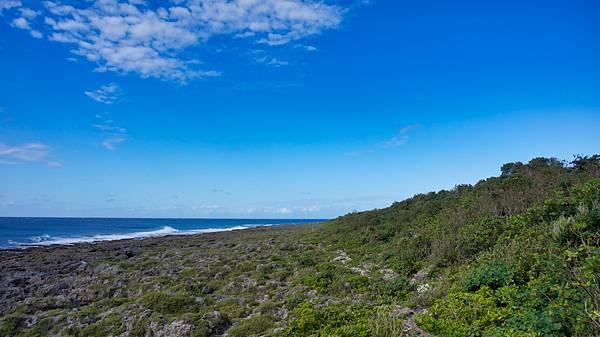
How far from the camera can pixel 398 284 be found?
33.9ft

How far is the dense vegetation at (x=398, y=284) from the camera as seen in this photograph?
6.36 meters

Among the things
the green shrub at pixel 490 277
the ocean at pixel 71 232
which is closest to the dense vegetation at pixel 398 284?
the green shrub at pixel 490 277

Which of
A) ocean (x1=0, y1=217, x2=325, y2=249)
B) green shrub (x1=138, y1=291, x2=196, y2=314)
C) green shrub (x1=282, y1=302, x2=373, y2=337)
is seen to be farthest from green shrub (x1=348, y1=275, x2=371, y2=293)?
ocean (x1=0, y1=217, x2=325, y2=249)

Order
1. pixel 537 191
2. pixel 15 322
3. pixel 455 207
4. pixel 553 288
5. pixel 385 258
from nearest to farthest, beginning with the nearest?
pixel 553 288, pixel 15 322, pixel 537 191, pixel 385 258, pixel 455 207

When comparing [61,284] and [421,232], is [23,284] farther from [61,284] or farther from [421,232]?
[421,232]

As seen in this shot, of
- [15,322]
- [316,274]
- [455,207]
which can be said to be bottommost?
[15,322]

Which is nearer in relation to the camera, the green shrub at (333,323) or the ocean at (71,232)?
the green shrub at (333,323)

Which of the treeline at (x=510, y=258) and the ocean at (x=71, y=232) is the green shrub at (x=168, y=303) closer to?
the treeline at (x=510, y=258)

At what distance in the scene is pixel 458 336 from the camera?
6.04m

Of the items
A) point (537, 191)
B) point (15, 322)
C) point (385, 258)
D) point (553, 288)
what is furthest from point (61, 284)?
point (537, 191)

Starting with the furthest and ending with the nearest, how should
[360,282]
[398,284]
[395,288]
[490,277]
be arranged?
[360,282] < [398,284] < [395,288] < [490,277]

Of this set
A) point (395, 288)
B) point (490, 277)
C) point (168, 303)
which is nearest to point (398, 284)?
point (395, 288)

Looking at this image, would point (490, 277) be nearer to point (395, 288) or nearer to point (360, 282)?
point (395, 288)

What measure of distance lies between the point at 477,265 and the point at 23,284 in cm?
1851
